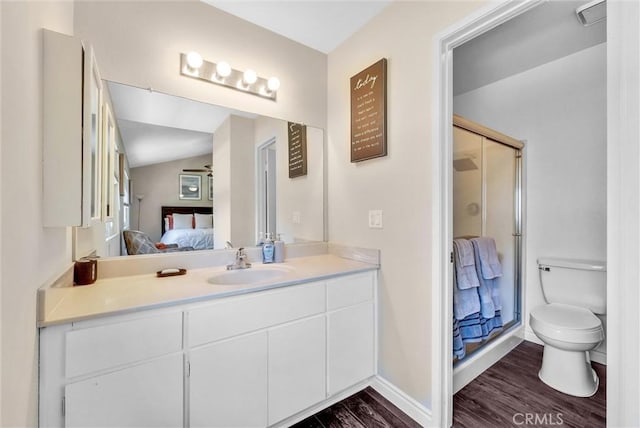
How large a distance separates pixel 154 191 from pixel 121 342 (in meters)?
0.90

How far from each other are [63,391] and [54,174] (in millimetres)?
703

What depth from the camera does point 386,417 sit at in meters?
1.49

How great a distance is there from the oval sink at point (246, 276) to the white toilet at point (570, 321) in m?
1.78

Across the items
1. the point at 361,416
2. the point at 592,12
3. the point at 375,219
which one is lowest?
the point at 361,416

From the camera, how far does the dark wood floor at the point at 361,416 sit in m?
1.44

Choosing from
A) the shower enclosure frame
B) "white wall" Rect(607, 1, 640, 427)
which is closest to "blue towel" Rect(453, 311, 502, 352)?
the shower enclosure frame

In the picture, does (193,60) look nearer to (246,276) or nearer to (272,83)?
(272,83)

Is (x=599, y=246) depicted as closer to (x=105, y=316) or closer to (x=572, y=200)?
(x=572, y=200)

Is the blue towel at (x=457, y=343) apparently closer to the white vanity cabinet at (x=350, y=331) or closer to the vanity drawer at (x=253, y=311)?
the white vanity cabinet at (x=350, y=331)

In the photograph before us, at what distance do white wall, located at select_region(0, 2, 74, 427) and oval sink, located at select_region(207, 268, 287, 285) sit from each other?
28.0 inches

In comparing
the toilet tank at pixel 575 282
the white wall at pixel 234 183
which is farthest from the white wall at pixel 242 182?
the toilet tank at pixel 575 282

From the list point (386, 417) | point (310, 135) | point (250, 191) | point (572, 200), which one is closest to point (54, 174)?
point (250, 191)

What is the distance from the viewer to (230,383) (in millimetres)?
1164

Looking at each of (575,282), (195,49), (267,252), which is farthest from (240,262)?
(575,282)
